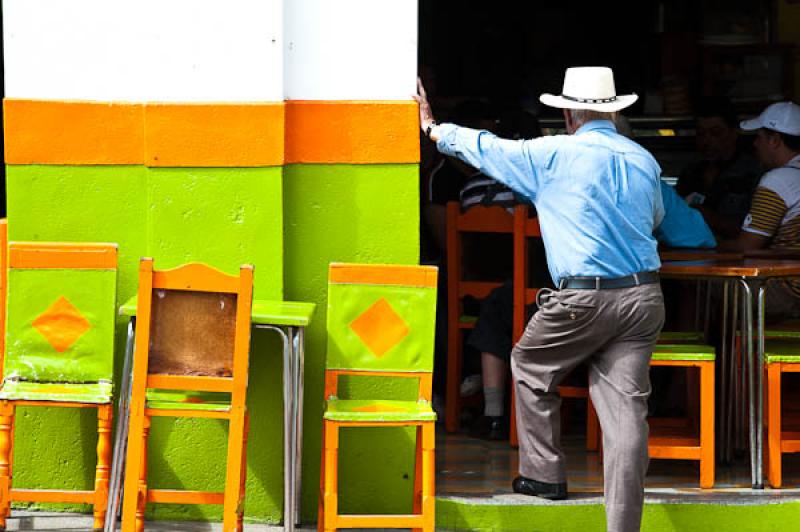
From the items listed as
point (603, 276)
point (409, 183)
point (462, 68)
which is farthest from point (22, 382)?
point (462, 68)

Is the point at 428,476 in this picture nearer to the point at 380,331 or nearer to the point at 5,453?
the point at 380,331

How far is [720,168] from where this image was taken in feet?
28.3

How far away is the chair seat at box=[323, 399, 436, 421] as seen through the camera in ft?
18.1

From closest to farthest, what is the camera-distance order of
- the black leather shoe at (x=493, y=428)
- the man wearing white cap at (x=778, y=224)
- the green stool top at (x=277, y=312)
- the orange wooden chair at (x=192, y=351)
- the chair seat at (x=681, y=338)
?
the orange wooden chair at (x=192, y=351) < the green stool top at (x=277, y=312) < the chair seat at (x=681, y=338) < the man wearing white cap at (x=778, y=224) < the black leather shoe at (x=493, y=428)

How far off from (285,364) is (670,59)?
5136 millimetres

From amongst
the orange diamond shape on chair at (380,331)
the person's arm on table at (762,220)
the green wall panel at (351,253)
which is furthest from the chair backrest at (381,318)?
the person's arm on table at (762,220)

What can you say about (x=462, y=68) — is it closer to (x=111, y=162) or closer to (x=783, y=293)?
(x=783, y=293)

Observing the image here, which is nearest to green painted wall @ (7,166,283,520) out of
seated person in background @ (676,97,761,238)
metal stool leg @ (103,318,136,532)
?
metal stool leg @ (103,318,136,532)

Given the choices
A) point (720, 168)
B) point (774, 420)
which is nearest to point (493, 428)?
point (774, 420)

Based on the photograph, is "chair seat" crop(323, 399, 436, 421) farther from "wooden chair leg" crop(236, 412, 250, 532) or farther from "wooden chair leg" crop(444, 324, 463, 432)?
"wooden chair leg" crop(444, 324, 463, 432)

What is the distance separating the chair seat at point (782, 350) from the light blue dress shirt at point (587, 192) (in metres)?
0.87

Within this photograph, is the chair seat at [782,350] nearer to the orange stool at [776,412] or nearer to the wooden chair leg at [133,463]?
the orange stool at [776,412]

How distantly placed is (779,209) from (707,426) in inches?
53.0

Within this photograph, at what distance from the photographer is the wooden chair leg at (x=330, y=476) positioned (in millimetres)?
5547
